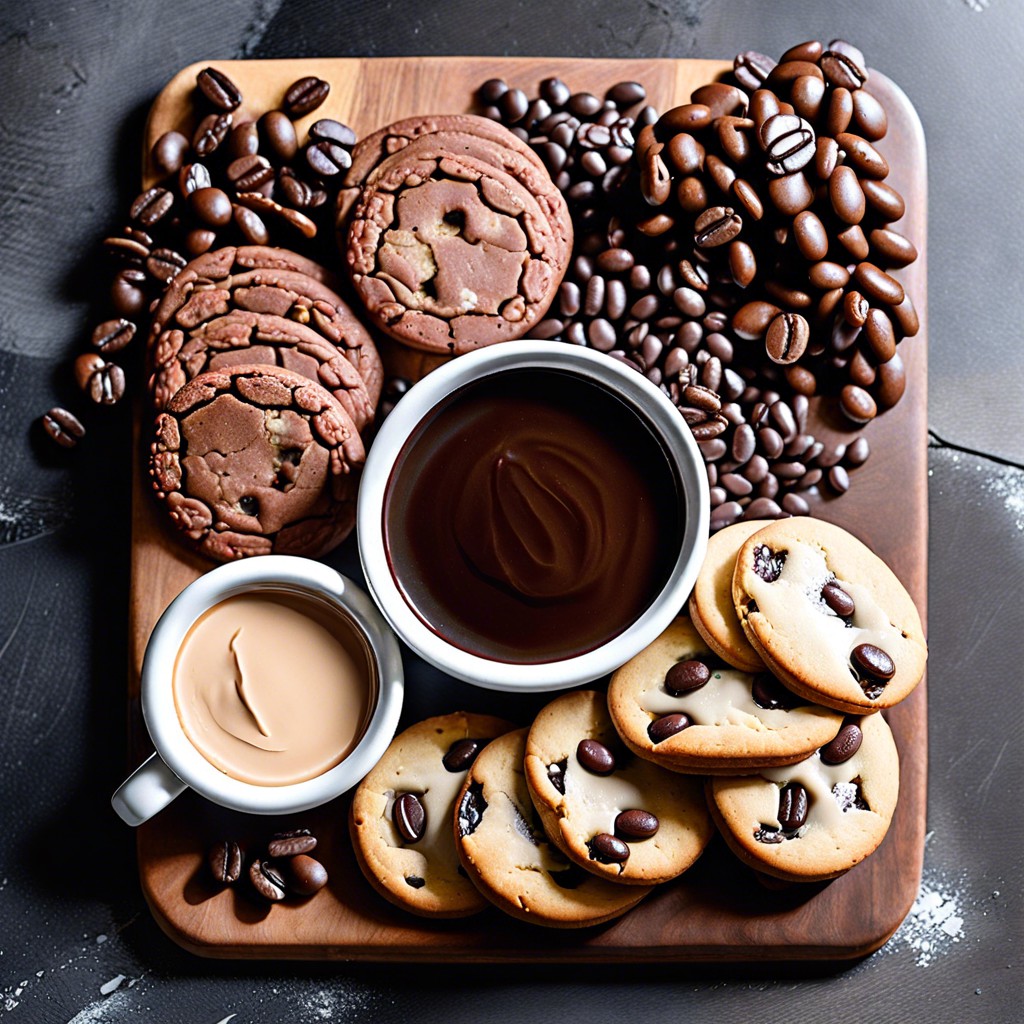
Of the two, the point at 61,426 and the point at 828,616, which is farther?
the point at 61,426

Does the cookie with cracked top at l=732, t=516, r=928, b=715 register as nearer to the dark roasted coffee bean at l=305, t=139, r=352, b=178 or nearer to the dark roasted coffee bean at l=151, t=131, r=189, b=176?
the dark roasted coffee bean at l=305, t=139, r=352, b=178

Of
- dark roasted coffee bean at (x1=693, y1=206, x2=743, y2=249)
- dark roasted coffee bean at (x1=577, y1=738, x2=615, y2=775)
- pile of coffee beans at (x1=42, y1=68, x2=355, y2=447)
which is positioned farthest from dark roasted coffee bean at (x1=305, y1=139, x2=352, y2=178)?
dark roasted coffee bean at (x1=577, y1=738, x2=615, y2=775)

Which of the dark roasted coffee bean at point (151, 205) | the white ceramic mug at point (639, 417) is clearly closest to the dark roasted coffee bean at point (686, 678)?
the white ceramic mug at point (639, 417)

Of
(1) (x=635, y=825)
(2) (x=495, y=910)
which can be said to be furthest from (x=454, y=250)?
(2) (x=495, y=910)

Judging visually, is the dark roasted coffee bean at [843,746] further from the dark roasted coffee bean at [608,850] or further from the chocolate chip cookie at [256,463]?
the chocolate chip cookie at [256,463]

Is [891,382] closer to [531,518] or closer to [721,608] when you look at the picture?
[721,608]

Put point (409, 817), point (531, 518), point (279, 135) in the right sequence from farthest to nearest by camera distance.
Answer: point (279, 135) → point (409, 817) → point (531, 518)
